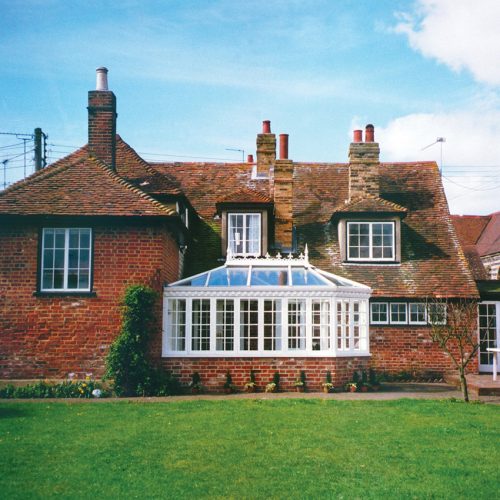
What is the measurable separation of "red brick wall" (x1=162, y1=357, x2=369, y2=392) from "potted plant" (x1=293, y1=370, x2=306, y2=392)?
9cm

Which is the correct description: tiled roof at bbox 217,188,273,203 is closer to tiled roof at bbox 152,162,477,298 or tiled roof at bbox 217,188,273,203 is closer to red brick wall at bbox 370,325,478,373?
tiled roof at bbox 152,162,477,298

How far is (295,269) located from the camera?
19.5 m

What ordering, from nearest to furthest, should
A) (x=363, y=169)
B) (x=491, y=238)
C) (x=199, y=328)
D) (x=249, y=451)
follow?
(x=249, y=451) < (x=199, y=328) < (x=363, y=169) < (x=491, y=238)

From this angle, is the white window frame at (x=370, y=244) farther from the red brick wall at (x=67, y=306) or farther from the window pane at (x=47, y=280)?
the window pane at (x=47, y=280)

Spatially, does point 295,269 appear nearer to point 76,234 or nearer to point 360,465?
point 76,234

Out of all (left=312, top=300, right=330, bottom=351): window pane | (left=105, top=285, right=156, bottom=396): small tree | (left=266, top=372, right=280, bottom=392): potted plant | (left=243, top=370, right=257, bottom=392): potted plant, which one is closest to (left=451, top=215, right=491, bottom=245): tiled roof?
(left=312, top=300, right=330, bottom=351): window pane

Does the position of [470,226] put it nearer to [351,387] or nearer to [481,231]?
[481,231]

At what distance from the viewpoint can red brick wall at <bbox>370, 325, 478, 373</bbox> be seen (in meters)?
21.4

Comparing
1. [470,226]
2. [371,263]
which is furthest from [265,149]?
[470,226]

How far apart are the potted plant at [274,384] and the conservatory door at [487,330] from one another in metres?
8.43

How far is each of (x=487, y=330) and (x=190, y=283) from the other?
10626mm

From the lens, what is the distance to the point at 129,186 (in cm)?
1853

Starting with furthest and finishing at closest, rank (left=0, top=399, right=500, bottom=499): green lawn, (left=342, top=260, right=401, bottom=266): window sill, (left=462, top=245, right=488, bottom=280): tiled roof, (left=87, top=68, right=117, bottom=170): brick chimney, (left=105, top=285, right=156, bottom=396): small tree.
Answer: (left=462, top=245, right=488, bottom=280): tiled roof < (left=342, top=260, right=401, bottom=266): window sill < (left=87, top=68, right=117, bottom=170): brick chimney < (left=105, top=285, right=156, bottom=396): small tree < (left=0, top=399, right=500, bottom=499): green lawn

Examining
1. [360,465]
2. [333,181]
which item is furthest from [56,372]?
[333,181]
